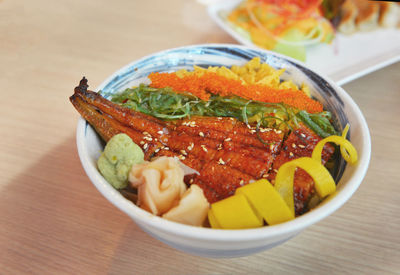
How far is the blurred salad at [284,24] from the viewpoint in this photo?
8.08ft

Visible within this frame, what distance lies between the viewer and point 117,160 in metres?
1.10

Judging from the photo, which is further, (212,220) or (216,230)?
(212,220)

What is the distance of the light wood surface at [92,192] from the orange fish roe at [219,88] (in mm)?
524

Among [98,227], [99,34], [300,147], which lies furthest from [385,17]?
[98,227]

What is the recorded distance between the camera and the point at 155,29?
2635 millimetres

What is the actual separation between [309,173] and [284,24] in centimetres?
187

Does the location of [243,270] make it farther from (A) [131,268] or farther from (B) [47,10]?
(B) [47,10]

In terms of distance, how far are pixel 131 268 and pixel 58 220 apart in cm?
40

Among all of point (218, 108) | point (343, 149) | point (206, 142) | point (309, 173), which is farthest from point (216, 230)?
point (218, 108)

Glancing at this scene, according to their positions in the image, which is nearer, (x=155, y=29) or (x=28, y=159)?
(x=28, y=159)

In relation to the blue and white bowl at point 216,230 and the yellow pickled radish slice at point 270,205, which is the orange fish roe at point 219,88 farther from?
the yellow pickled radish slice at point 270,205

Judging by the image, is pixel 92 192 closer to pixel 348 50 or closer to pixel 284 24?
pixel 284 24

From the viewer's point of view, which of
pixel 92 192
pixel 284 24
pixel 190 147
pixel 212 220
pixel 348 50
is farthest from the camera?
pixel 284 24

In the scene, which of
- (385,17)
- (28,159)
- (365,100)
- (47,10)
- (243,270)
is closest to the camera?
(243,270)
